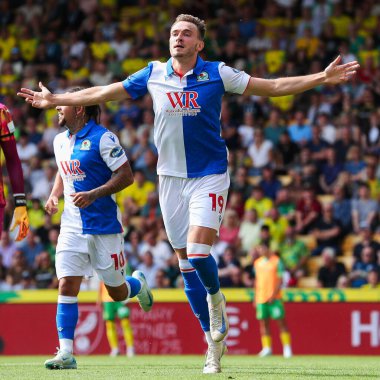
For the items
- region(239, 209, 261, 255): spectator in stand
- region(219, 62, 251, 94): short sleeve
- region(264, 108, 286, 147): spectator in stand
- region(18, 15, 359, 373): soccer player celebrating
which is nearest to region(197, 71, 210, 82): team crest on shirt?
region(18, 15, 359, 373): soccer player celebrating

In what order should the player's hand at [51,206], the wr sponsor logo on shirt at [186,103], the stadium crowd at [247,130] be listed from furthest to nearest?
the stadium crowd at [247,130]
the player's hand at [51,206]
the wr sponsor logo on shirt at [186,103]

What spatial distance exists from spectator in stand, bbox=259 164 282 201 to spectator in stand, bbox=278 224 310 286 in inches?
39.5

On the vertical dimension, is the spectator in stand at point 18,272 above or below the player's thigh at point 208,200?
below

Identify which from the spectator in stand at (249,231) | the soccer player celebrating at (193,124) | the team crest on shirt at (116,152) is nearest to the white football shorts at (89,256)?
the team crest on shirt at (116,152)

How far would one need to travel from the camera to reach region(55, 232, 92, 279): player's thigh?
10.2m

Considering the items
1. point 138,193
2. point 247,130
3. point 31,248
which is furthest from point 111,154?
point 247,130

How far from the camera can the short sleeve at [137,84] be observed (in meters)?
9.39

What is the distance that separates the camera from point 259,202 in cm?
1997

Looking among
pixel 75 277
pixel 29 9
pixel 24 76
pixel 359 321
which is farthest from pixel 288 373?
pixel 29 9

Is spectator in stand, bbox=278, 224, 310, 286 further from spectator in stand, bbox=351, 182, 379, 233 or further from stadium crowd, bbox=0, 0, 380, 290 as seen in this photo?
spectator in stand, bbox=351, 182, 379, 233

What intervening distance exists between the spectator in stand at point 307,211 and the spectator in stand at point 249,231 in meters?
0.79

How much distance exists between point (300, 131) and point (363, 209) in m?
2.33

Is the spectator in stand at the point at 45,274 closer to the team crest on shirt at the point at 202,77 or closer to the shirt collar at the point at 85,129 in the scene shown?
the shirt collar at the point at 85,129

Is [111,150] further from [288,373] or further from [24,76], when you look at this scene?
[24,76]
